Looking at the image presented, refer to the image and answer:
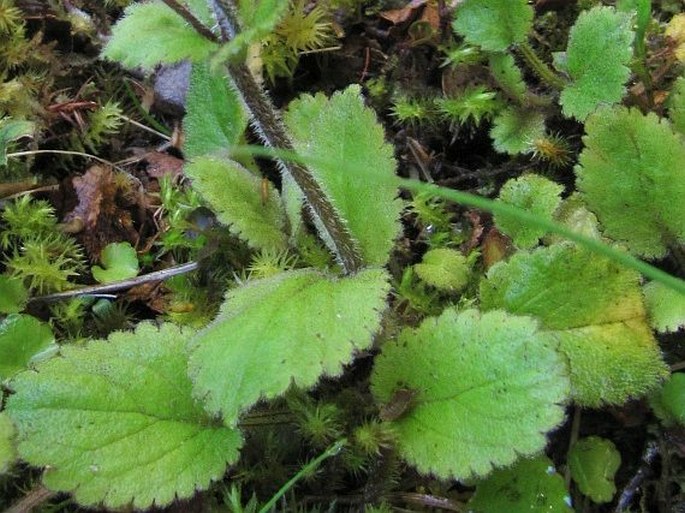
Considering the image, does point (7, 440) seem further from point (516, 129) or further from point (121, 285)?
point (516, 129)

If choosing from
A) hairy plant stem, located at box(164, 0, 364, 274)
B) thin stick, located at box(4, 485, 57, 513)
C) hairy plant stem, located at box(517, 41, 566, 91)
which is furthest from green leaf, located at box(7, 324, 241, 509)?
hairy plant stem, located at box(517, 41, 566, 91)

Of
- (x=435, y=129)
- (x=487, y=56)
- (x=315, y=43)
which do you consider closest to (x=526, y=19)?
(x=487, y=56)

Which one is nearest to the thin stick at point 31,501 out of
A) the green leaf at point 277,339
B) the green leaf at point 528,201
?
the green leaf at point 277,339

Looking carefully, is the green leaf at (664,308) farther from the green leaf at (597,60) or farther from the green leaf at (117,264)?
the green leaf at (117,264)

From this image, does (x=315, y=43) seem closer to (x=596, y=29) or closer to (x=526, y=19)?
(x=526, y=19)

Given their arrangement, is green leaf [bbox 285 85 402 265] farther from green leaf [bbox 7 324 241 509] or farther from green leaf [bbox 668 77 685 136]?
green leaf [bbox 668 77 685 136]

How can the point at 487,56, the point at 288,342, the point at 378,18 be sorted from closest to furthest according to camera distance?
the point at 288,342 < the point at 487,56 < the point at 378,18
